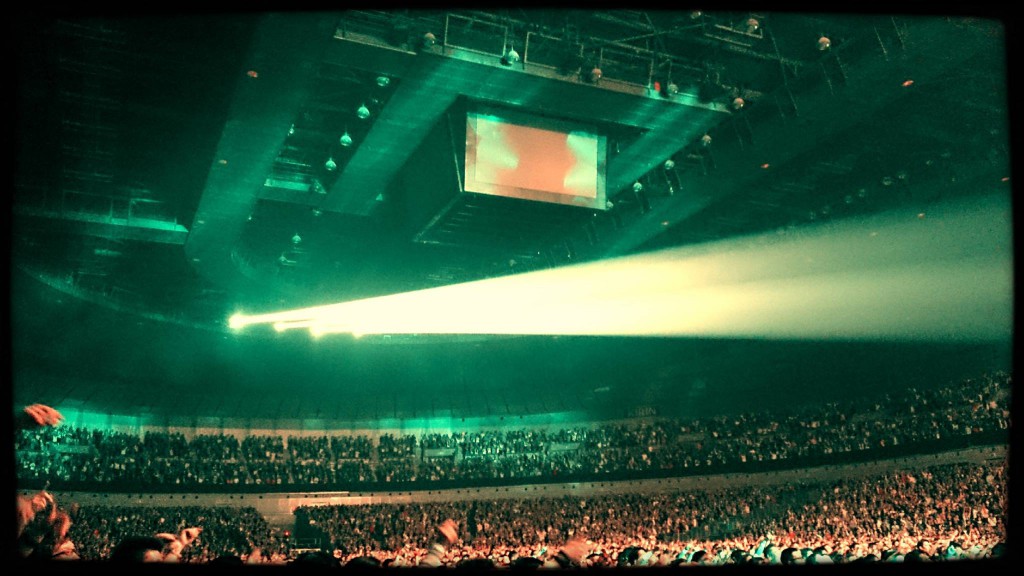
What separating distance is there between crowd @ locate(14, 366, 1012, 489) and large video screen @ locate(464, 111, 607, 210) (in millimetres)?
12983

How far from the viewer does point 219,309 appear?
82.5ft

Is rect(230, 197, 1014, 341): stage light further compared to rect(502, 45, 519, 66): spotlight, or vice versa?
rect(230, 197, 1014, 341): stage light

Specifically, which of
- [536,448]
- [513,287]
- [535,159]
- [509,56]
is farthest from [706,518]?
[509,56]

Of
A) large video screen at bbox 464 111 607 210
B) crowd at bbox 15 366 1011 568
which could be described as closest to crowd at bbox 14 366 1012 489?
crowd at bbox 15 366 1011 568

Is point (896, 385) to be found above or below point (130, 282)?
Result: below

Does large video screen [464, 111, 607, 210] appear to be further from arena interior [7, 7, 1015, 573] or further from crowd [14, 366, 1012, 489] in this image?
crowd [14, 366, 1012, 489]

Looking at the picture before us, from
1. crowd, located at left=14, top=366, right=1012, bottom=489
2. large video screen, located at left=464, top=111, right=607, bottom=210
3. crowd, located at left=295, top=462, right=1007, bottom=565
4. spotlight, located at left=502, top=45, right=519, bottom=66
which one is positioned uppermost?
spotlight, located at left=502, top=45, right=519, bottom=66

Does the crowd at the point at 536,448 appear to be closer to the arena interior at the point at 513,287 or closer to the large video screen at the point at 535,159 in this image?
the arena interior at the point at 513,287

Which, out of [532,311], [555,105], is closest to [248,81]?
[555,105]

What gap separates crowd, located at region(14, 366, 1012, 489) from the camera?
2112 cm

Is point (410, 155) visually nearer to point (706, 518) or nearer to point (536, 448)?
point (706, 518)

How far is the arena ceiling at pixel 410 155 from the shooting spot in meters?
11.6

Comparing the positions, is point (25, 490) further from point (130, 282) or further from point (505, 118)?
point (505, 118)

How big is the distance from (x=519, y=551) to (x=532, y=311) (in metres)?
7.56
